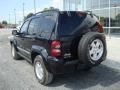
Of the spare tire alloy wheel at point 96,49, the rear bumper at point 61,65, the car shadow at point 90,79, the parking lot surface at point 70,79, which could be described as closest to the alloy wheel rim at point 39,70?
the parking lot surface at point 70,79

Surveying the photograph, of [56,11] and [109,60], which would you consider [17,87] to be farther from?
[109,60]

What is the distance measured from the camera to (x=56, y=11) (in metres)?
6.21

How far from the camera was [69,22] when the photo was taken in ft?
20.1

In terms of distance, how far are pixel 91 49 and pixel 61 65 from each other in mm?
885

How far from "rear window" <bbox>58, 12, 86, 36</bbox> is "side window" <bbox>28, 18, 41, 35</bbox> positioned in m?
0.97

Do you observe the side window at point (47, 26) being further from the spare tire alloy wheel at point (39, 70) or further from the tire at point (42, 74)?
the spare tire alloy wheel at point (39, 70)

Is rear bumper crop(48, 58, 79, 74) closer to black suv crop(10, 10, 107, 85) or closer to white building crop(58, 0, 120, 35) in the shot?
black suv crop(10, 10, 107, 85)

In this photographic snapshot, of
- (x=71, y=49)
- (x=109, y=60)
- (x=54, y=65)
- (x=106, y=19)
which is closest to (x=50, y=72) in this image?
(x=54, y=65)

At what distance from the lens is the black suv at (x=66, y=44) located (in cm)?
583

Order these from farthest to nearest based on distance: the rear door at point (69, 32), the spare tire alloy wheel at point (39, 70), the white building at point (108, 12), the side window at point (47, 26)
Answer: the white building at point (108, 12), the spare tire alloy wheel at point (39, 70), the side window at point (47, 26), the rear door at point (69, 32)

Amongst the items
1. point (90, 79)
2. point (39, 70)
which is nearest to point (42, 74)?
point (39, 70)

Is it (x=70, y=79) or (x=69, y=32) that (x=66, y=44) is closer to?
(x=69, y=32)

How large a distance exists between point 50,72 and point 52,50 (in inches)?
24.4

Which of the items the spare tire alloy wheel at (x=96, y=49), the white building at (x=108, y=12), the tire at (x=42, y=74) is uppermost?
the white building at (x=108, y=12)
